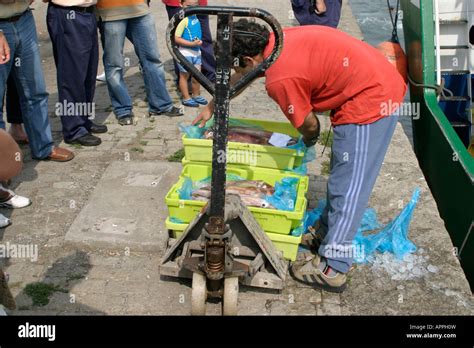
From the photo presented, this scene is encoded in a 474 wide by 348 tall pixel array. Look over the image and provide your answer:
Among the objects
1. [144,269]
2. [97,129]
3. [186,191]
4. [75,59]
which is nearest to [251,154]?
[186,191]

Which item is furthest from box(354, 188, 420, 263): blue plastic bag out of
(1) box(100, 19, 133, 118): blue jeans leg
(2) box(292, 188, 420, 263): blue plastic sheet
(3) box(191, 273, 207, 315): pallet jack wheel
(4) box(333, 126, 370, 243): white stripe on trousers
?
(1) box(100, 19, 133, 118): blue jeans leg

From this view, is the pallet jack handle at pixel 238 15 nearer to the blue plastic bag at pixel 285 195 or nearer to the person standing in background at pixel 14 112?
the blue plastic bag at pixel 285 195

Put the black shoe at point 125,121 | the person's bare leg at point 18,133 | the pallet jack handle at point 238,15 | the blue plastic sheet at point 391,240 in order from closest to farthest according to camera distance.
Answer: the pallet jack handle at point 238,15 < the blue plastic sheet at point 391,240 < the person's bare leg at point 18,133 < the black shoe at point 125,121

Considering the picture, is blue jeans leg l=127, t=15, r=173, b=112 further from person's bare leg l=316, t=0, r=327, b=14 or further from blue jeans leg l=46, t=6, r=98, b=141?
person's bare leg l=316, t=0, r=327, b=14

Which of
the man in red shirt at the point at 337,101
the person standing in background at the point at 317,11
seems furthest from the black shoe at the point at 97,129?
the man in red shirt at the point at 337,101

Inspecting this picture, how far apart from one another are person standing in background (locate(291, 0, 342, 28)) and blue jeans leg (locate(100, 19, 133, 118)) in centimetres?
228

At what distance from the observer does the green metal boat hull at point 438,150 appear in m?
5.05

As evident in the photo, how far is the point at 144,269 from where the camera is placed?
4238 millimetres

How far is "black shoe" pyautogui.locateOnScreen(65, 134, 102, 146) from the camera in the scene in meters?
6.14

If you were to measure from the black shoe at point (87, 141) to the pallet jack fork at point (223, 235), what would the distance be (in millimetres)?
2475

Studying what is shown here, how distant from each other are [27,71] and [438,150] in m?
4.15

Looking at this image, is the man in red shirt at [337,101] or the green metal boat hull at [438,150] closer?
the man in red shirt at [337,101]

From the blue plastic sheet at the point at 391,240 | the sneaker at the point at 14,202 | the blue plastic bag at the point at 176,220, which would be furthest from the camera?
the sneaker at the point at 14,202
